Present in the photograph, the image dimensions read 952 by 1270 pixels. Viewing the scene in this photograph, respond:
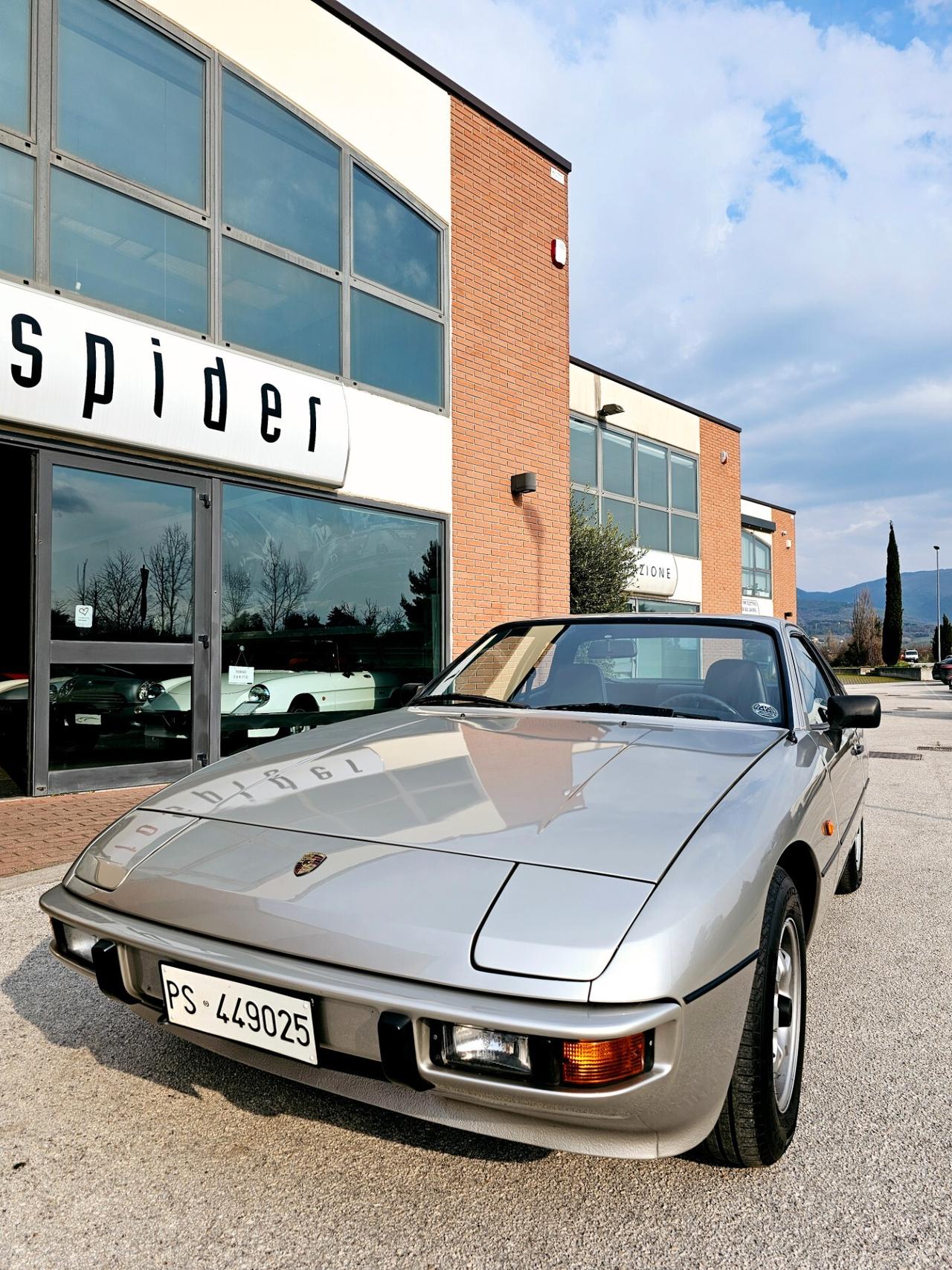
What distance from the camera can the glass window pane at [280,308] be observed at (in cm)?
697

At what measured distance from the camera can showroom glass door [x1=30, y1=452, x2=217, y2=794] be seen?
5.88m

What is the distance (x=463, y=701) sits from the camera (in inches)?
126

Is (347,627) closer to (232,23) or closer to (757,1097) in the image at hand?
(232,23)

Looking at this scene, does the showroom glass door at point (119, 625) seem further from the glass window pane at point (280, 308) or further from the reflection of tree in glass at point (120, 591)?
the glass window pane at point (280, 308)

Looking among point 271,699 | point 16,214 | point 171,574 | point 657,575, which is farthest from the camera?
point 657,575

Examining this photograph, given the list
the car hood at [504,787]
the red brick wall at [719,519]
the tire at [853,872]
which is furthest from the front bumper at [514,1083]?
the red brick wall at [719,519]

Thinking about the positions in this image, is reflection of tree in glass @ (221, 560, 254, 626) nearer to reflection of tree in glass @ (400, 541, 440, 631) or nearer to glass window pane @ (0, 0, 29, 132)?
reflection of tree in glass @ (400, 541, 440, 631)

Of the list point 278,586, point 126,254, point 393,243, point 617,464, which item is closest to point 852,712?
point 278,586

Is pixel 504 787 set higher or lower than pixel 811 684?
lower

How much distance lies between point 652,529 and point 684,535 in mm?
1397

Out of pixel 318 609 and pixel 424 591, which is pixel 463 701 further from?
pixel 424 591

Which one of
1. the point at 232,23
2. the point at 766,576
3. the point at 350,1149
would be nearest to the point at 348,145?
the point at 232,23

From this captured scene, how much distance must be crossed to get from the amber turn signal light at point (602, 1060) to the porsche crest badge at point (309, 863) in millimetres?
626

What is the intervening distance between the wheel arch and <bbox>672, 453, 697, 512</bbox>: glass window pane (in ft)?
54.8
